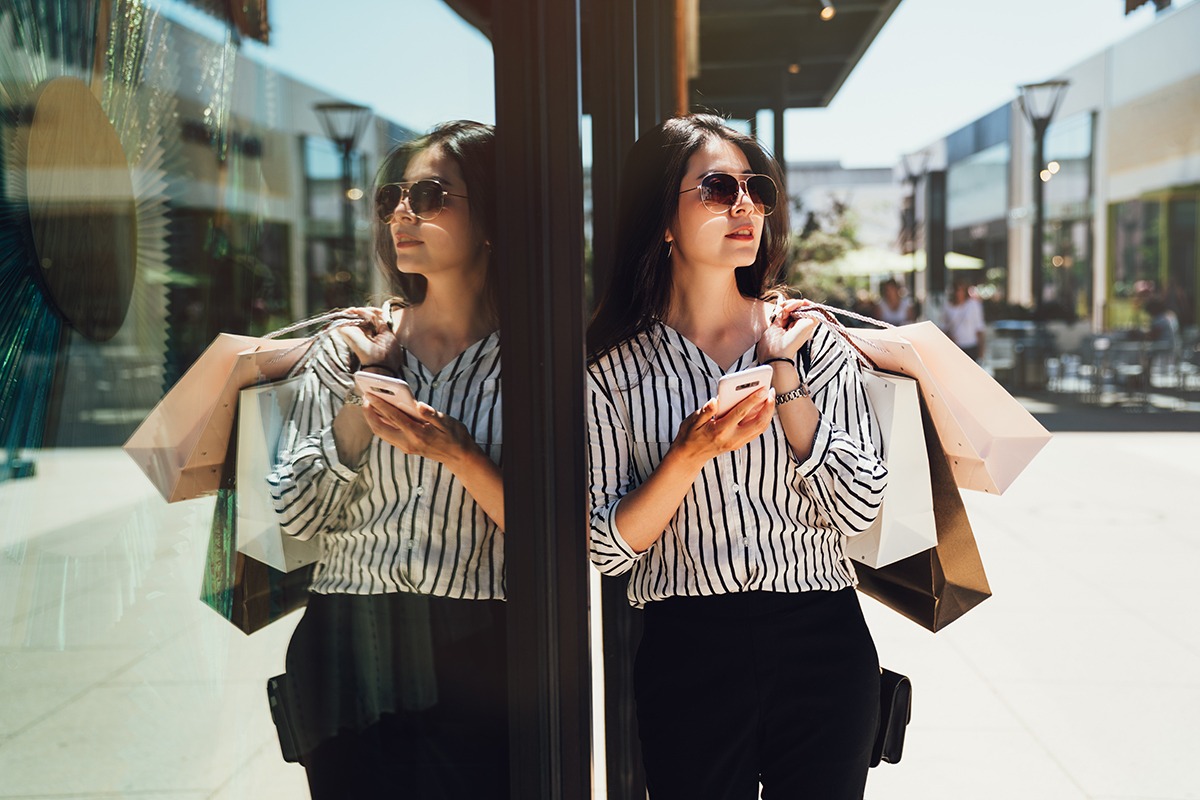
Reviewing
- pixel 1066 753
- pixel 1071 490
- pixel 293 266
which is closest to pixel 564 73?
pixel 293 266

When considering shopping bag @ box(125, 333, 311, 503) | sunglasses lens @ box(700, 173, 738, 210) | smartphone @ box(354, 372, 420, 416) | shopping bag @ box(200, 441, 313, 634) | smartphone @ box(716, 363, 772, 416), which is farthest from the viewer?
sunglasses lens @ box(700, 173, 738, 210)

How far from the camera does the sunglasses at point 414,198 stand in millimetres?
1327

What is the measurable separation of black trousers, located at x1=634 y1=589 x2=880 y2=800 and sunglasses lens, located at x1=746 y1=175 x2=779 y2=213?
2.56 ft

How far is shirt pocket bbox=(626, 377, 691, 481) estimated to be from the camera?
191cm

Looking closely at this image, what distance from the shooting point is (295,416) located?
1304 millimetres

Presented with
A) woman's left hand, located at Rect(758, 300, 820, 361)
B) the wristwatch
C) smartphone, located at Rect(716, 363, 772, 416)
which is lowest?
the wristwatch

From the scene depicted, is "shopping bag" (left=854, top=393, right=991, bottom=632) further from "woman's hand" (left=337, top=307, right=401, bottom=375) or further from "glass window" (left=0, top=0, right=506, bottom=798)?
"glass window" (left=0, top=0, right=506, bottom=798)

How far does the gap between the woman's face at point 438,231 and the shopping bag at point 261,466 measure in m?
0.26

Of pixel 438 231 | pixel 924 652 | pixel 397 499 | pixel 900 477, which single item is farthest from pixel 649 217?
pixel 924 652

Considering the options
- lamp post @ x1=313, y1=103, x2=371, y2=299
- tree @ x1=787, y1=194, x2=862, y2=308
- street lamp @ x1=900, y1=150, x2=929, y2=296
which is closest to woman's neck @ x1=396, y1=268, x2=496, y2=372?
lamp post @ x1=313, y1=103, x2=371, y2=299

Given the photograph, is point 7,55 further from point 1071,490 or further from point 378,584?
point 1071,490

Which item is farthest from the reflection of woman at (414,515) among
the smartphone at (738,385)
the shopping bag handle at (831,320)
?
the shopping bag handle at (831,320)

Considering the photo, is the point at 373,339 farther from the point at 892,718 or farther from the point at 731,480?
the point at 892,718

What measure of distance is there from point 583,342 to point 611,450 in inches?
16.7
